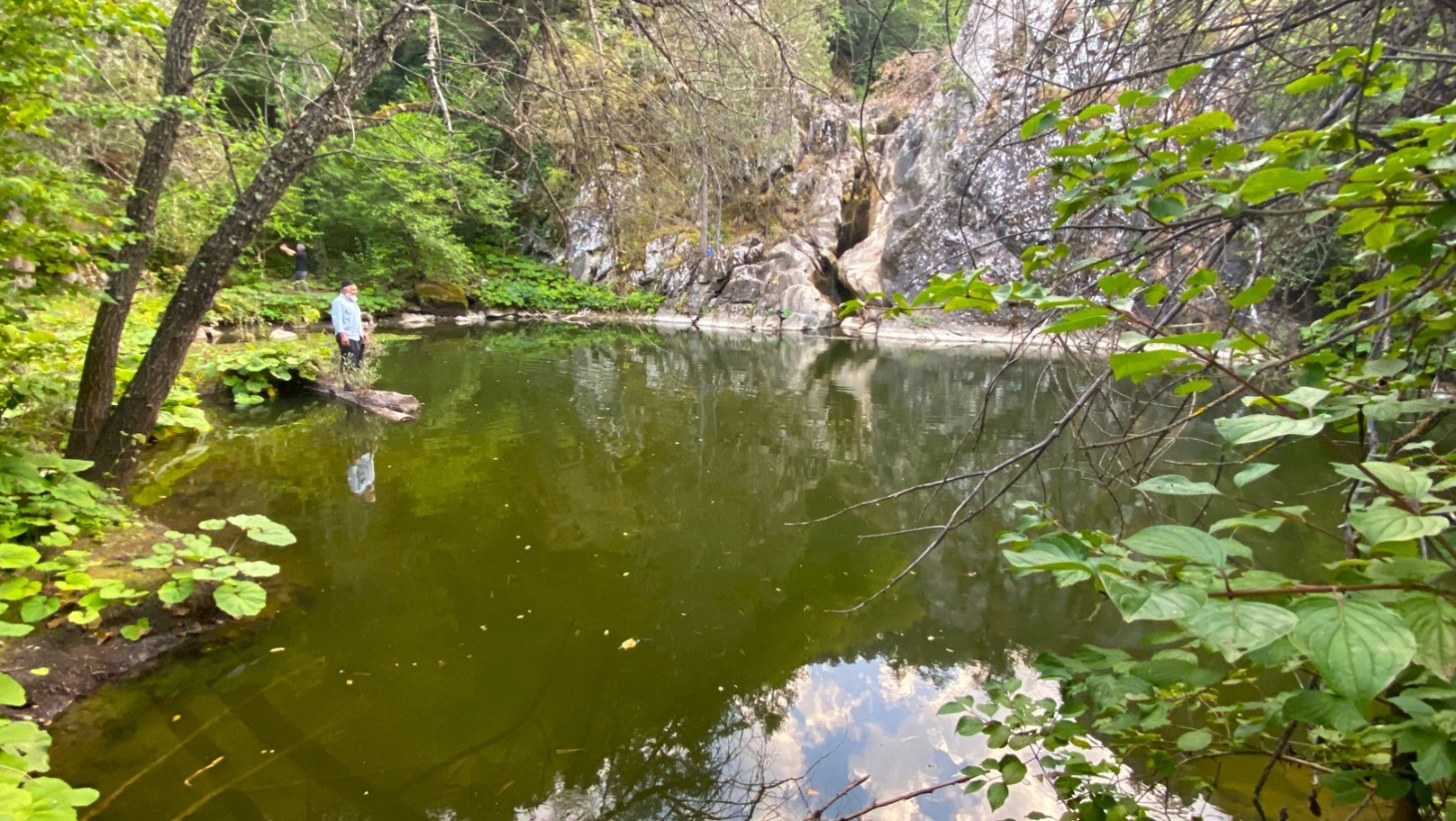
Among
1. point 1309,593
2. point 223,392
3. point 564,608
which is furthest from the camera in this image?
point 223,392

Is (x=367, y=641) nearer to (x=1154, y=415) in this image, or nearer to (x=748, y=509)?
(x=748, y=509)

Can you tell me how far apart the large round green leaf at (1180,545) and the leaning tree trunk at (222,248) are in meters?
3.44

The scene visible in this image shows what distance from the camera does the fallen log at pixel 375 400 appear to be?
8188 mm

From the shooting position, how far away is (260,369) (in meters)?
8.53

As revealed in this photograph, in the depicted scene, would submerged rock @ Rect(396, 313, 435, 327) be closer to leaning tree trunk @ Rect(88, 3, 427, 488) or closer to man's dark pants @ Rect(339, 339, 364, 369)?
man's dark pants @ Rect(339, 339, 364, 369)

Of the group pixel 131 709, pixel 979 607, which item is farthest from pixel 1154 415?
pixel 131 709

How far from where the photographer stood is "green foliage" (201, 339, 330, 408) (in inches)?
328

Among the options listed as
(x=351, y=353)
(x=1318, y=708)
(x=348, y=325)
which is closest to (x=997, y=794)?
(x=1318, y=708)

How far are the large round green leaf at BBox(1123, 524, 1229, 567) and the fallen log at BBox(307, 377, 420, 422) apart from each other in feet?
27.5

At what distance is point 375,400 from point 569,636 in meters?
6.13

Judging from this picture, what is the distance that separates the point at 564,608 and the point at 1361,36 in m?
4.02

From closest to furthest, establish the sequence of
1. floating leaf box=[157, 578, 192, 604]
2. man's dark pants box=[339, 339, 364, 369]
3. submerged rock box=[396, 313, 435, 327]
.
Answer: floating leaf box=[157, 578, 192, 604], man's dark pants box=[339, 339, 364, 369], submerged rock box=[396, 313, 435, 327]

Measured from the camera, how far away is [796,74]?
266cm

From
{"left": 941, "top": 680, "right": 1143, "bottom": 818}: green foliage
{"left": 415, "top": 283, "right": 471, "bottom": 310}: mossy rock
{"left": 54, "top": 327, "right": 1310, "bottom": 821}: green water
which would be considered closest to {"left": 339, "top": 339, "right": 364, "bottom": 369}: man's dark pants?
{"left": 54, "top": 327, "right": 1310, "bottom": 821}: green water
